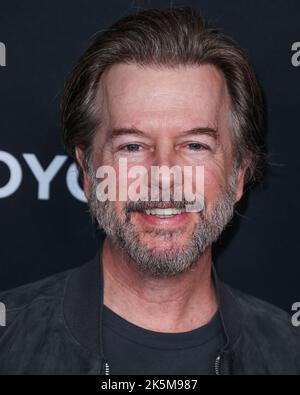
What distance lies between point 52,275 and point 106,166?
0.40 meters

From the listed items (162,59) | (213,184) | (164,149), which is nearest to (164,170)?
(164,149)

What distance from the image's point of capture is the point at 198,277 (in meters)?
1.91

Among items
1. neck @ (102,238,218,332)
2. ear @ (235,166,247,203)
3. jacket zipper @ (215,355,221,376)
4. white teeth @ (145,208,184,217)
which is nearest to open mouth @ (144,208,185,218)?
white teeth @ (145,208,184,217)

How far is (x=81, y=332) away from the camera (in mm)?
1768

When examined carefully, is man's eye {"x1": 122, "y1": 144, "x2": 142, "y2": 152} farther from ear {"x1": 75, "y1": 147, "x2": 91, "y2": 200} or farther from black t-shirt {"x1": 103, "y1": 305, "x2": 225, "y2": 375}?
black t-shirt {"x1": 103, "y1": 305, "x2": 225, "y2": 375}

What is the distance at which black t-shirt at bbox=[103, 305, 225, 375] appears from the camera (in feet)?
5.76

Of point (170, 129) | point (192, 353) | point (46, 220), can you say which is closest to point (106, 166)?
point (170, 129)

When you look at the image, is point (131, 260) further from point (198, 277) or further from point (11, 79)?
point (11, 79)

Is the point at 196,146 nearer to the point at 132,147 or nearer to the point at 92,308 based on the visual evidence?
the point at 132,147

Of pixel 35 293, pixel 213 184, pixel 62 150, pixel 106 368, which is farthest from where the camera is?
pixel 62 150

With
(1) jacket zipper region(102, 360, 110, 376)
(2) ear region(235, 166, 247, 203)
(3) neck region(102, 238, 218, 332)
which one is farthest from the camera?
(2) ear region(235, 166, 247, 203)

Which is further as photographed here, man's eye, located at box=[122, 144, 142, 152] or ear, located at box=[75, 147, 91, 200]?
ear, located at box=[75, 147, 91, 200]

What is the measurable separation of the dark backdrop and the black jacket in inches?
7.7

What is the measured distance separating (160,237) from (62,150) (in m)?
0.52
